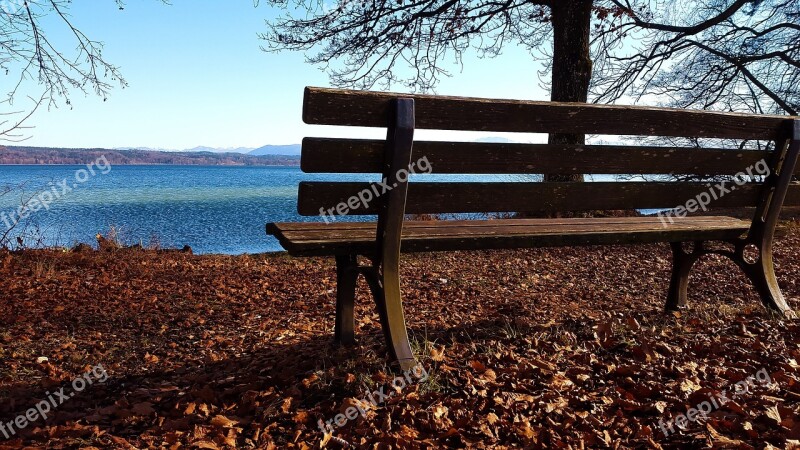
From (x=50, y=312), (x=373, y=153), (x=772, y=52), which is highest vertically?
(x=772, y=52)

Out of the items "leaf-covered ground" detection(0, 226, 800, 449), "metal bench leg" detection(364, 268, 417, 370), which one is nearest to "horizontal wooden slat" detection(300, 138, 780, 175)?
"metal bench leg" detection(364, 268, 417, 370)

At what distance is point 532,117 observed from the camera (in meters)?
3.33

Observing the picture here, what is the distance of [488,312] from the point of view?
17.8ft

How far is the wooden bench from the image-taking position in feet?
9.95

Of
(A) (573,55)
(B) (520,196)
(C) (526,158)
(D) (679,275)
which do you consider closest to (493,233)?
(B) (520,196)

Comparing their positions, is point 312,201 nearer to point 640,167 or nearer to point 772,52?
point 640,167

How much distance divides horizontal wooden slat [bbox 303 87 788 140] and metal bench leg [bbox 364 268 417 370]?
84 cm

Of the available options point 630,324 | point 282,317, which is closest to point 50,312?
point 282,317

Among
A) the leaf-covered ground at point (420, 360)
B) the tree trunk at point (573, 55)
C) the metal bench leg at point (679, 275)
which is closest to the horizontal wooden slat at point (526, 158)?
the metal bench leg at point (679, 275)

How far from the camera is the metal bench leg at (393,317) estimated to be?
3238mm

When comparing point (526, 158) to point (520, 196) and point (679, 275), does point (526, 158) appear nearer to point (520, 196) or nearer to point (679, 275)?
point (520, 196)

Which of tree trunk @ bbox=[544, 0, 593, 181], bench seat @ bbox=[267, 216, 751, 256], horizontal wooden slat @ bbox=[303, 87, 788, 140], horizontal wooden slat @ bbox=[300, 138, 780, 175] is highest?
tree trunk @ bbox=[544, 0, 593, 181]

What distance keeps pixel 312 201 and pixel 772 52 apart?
13934 millimetres

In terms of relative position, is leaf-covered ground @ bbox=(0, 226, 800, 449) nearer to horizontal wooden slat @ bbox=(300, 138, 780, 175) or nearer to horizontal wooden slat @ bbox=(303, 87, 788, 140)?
horizontal wooden slat @ bbox=(300, 138, 780, 175)
